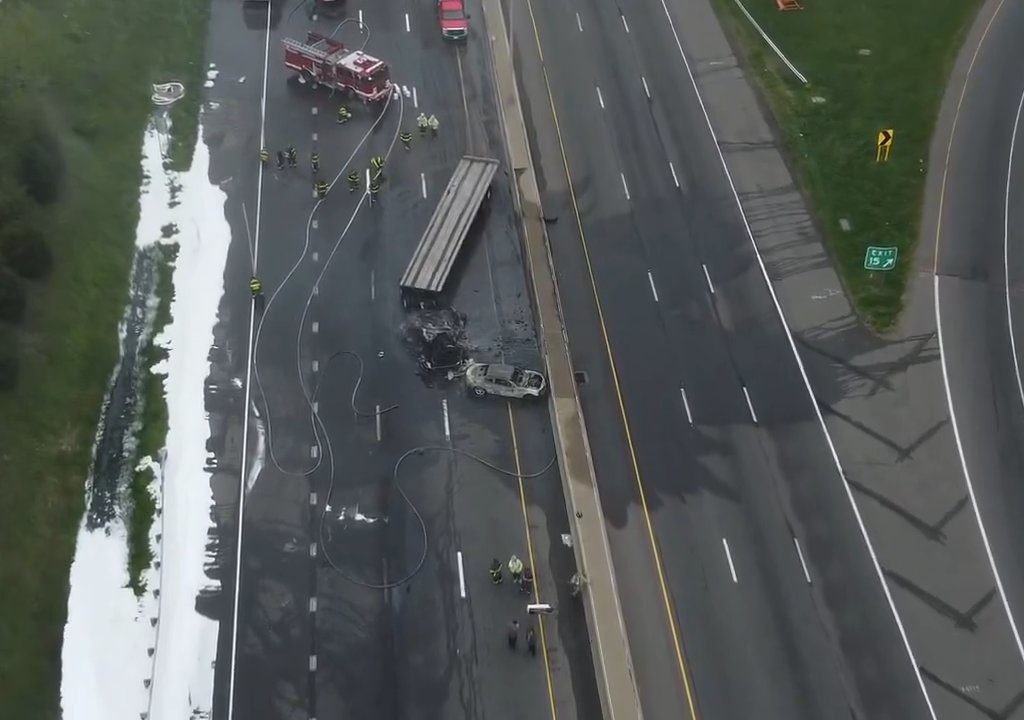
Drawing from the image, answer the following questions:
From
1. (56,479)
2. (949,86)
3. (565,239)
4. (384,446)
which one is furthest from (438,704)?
(949,86)

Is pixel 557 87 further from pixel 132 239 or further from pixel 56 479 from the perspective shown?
pixel 56 479

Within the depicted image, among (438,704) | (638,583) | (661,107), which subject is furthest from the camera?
(661,107)

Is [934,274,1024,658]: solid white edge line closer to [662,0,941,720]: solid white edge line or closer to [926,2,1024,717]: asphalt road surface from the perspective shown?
[926,2,1024,717]: asphalt road surface

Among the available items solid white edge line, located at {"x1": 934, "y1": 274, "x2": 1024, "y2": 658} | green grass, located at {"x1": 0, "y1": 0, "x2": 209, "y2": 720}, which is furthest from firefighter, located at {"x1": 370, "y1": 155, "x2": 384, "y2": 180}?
solid white edge line, located at {"x1": 934, "y1": 274, "x2": 1024, "y2": 658}

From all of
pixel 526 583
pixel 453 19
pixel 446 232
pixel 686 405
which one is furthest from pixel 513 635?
pixel 453 19

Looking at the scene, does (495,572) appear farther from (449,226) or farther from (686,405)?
(449,226)

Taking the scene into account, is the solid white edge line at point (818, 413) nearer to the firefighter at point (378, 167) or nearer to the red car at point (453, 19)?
the red car at point (453, 19)

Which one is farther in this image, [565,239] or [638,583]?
[565,239]
